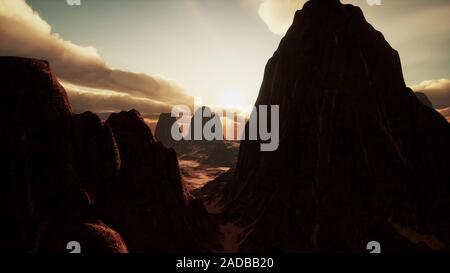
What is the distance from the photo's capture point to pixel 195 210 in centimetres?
5647

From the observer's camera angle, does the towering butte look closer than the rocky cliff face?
No

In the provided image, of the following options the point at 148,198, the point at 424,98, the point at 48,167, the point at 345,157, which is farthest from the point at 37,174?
the point at 424,98

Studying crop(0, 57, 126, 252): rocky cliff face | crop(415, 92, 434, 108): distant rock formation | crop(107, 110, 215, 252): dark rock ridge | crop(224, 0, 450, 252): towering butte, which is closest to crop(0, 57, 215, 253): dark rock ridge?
crop(0, 57, 126, 252): rocky cliff face

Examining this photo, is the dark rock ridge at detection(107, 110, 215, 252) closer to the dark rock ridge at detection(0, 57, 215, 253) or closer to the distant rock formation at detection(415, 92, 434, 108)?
the dark rock ridge at detection(0, 57, 215, 253)

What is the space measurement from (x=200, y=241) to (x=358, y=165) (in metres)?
36.3

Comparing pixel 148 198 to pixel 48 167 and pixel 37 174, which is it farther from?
pixel 37 174

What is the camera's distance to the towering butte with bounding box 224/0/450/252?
182 feet

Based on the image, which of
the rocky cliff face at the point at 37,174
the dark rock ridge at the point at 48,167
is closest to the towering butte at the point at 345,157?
the dark rock ridge at the point at 48,167

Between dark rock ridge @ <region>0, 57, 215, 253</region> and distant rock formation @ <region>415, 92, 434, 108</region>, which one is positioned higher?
distant rock formation @ <region>415, 92, 434, 108</region>

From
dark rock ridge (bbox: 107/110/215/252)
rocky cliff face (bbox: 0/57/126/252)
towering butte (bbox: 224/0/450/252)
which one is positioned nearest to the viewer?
rocky cliff face (bbox: 0/57/126/252)

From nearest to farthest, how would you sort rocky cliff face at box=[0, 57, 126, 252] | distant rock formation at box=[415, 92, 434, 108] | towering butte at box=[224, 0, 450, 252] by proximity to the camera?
rocky cliff face at box=[0, 57, 126, 252] < towering butte at box=[224, 0, 450, 252] < distant rock formation at box=[415, 92, 434, 108]

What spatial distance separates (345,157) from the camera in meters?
62.3
